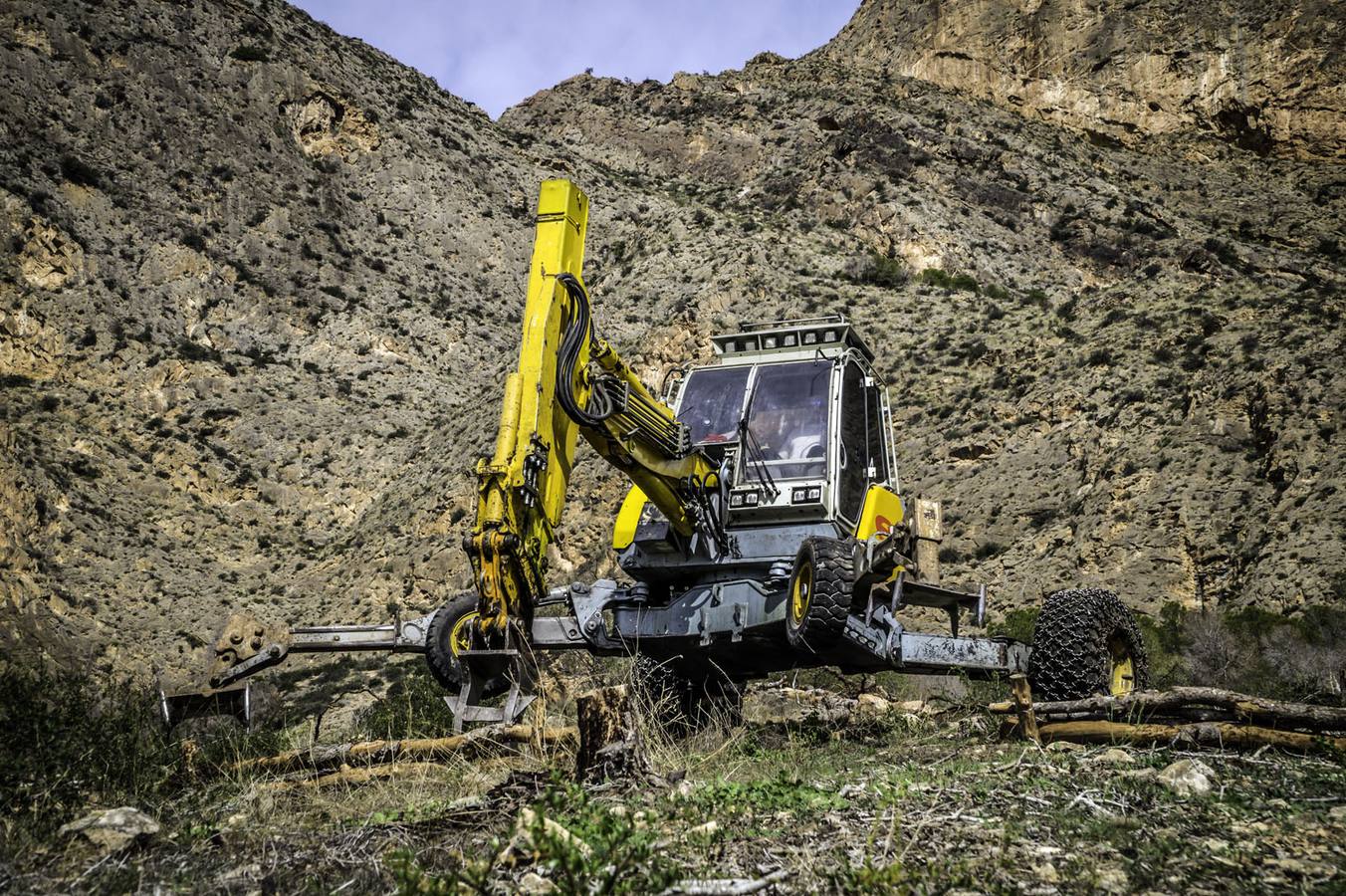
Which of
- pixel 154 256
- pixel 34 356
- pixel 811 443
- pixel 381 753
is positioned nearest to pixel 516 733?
pixel 381 753

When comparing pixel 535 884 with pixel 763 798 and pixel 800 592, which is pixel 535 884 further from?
pixel 800 592

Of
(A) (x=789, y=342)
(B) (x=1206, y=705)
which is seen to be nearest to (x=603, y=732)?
(B) (x=1206, y=705)

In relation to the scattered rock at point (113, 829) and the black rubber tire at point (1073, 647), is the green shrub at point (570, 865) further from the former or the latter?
the black rubber tire at point (1073, 647)

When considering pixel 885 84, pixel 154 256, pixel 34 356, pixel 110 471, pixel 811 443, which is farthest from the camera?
pixel 885 84

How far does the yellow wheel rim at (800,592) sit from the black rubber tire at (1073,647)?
104 inches

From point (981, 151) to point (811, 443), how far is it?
49.7 meters

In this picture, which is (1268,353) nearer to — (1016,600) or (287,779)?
(1016,600)

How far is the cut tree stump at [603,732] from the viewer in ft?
21.0

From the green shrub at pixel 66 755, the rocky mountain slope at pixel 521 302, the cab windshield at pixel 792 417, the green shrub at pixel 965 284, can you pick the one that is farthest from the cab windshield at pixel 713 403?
the green shrub at pixel 965 284

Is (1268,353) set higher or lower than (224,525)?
higher

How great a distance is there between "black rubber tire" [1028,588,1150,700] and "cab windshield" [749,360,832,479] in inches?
97.0

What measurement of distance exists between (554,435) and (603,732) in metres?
3.27

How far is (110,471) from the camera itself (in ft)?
110

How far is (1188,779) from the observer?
6043 mm
